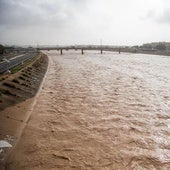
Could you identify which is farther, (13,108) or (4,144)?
(13,108)

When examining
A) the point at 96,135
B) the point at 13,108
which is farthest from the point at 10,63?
the point at 96,135

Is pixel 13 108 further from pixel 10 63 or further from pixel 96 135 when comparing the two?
pixel 10 63

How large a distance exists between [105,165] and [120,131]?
3.98 m

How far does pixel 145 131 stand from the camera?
1334 centimetres

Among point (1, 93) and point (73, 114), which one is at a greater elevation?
point (1, 93)

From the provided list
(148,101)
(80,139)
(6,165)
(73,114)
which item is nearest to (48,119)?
(73,114)

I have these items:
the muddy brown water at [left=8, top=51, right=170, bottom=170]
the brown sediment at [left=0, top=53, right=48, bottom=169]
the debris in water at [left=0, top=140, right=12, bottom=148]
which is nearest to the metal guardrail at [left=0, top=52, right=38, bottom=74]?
the brown sediment at [left=0, top=53, right=48, bottom=169]

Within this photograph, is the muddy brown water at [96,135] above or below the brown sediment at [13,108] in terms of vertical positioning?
below

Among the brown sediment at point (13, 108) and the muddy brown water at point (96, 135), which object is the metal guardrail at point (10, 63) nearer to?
the brown sediment at point (13, 108)

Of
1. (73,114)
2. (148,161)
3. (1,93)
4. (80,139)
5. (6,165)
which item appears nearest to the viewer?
(6,165)

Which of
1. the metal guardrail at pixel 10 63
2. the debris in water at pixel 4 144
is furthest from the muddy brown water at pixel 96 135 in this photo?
the metal guardrail at pixel 10 63

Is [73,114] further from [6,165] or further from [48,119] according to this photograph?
[6,165]

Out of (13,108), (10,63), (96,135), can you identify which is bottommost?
(96,135)

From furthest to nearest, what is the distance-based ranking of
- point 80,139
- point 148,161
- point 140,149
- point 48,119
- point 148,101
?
1. point 148,101
2. point 48,119
3. point 80,139
4. point 140,149
5. point 148,161
